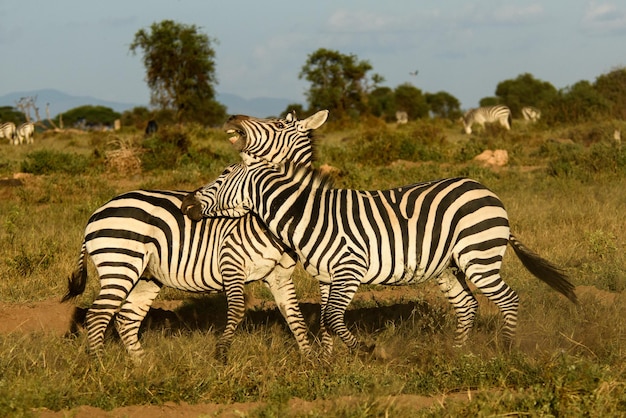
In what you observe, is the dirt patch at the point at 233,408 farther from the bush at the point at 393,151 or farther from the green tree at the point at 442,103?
the green tree at the point at 442,103

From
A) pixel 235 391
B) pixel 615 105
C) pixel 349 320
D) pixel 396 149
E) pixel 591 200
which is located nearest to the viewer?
pixel 235 391

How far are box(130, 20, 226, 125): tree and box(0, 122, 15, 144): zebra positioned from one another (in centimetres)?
794

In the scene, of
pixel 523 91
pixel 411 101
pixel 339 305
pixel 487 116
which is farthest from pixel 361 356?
pixel 523 91

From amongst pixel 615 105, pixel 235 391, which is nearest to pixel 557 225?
pixel 235 391

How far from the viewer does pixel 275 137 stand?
6.36 meters

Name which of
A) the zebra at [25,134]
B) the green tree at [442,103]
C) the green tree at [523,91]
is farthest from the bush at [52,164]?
the green tree at [442,103]

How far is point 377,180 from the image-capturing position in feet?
48.3

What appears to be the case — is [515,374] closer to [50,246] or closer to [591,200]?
[50,246]

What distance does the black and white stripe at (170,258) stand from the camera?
19.3 feet

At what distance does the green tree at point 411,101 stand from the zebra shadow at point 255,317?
3970 centimetres

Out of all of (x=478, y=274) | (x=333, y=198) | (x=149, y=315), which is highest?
(x=333, y=198)

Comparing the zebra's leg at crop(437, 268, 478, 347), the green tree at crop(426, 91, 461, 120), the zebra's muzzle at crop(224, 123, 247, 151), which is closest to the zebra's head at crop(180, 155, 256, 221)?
the zebra's muzzle at crop(224, 123, 247, 151)

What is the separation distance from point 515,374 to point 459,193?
1517 millimetres

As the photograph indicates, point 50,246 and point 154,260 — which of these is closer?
point 154,260
